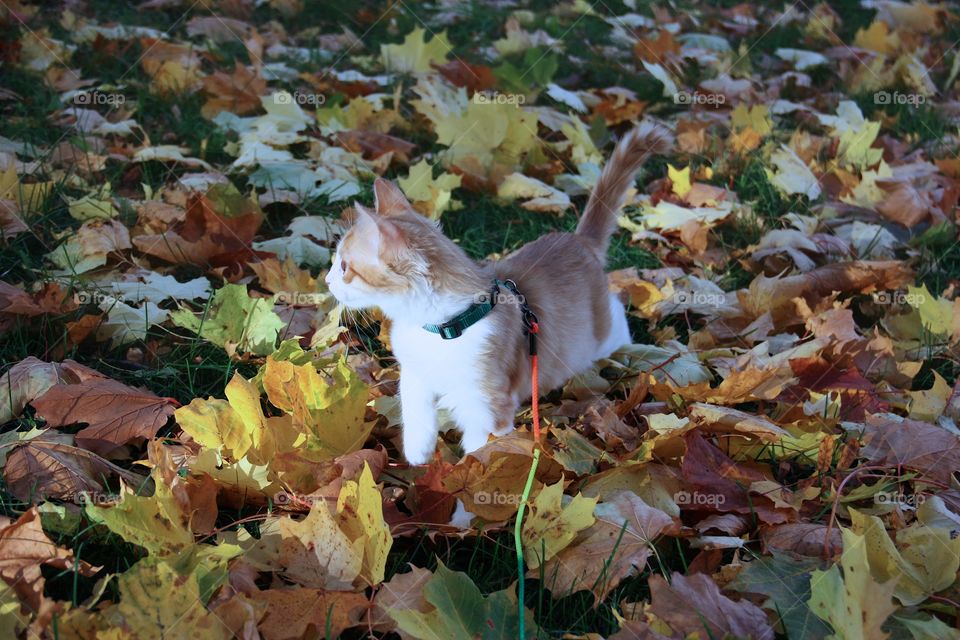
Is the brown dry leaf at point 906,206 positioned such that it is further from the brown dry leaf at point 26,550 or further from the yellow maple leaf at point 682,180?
the brown dry leaf at point 26,550

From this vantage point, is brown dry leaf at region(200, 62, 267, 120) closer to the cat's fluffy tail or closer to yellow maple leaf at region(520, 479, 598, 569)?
the cat's fluffy tail

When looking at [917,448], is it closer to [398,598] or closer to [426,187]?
[398,598]

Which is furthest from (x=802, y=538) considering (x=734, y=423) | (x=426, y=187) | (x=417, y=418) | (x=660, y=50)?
(x=660, y=50)

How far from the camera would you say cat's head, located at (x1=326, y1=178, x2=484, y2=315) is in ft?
5.64

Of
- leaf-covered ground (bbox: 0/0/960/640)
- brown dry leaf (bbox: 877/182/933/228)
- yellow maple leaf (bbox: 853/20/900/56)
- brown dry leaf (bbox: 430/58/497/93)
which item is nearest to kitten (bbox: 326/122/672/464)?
leaf-covered ground (bbox: 0/0/960/640)

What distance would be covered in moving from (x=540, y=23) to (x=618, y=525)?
3683 millimetres

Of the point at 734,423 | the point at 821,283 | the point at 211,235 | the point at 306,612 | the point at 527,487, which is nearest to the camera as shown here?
the point at 306,612

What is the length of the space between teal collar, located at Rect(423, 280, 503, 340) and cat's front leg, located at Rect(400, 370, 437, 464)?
117mm

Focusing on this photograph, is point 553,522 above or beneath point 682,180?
above

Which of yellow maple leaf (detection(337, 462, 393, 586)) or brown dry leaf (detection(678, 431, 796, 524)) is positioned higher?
yellow maple leaf (detection(337, 462, 393, 586))

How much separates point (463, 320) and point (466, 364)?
96 millimetres

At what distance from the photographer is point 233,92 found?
10.8 feet

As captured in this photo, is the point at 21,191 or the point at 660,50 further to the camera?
the point at 660,50

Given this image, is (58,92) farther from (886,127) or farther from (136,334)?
(886,127)
